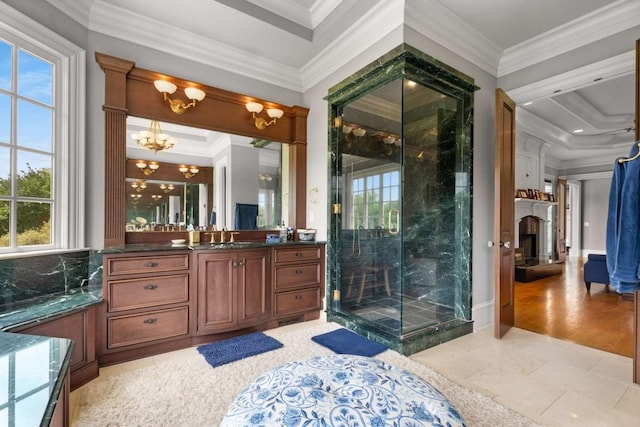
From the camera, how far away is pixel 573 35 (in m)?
2.90

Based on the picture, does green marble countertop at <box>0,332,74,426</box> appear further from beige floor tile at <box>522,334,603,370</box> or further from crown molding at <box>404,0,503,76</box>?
beige floor tile at <box>522,334,603,370</box>

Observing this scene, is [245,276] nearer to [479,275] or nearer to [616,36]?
[479,275]

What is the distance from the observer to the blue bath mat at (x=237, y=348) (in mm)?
2515

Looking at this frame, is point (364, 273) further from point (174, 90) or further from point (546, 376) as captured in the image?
point (174, 90)

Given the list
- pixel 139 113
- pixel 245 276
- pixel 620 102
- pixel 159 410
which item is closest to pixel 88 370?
pixel 159 410

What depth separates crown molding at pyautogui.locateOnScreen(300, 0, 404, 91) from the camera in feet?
8.70

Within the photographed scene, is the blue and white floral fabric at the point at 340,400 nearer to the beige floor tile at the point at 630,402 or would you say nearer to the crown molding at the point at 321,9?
the beige floor tile at the point at 630,402

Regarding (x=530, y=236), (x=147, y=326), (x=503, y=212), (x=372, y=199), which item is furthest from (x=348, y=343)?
(x=530, y=236)

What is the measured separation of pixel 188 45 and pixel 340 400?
11.8 feet

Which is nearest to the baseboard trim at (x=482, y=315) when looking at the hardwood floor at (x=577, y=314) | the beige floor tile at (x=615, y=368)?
the hardwood floor at (x=577, y=314)

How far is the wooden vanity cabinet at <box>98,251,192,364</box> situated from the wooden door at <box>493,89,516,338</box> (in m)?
3.12

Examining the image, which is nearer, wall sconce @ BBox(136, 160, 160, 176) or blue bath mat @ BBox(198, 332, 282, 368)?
blue bath mat @ BBox(198, 332, 282, 368)

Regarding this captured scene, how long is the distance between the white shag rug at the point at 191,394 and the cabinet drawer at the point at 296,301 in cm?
64

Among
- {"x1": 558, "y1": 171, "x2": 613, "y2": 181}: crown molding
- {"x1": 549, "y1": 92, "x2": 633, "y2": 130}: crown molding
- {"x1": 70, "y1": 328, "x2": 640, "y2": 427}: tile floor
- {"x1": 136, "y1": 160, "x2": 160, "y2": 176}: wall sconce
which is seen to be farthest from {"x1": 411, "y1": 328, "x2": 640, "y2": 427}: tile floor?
{"x1": 558, "y1": 171, "x2": 613, "y2": 181}: crown molding
